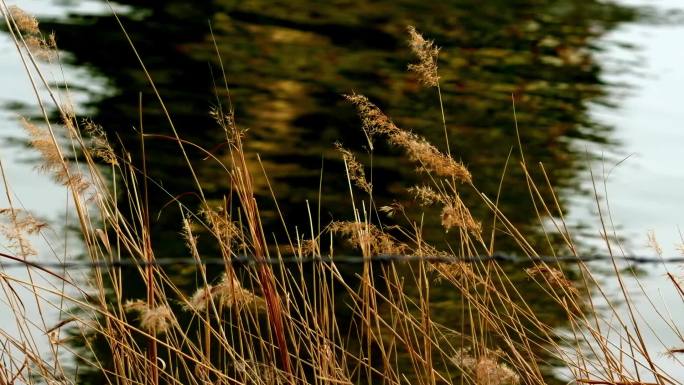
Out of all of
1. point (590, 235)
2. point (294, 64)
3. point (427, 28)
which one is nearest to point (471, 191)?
point (590, 235)

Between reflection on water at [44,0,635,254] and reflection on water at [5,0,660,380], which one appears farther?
reflection on water at [44,0,635,254]

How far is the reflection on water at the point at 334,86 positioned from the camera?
6029mm

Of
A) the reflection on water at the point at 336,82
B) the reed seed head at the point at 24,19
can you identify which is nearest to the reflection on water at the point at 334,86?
the reflection on water at the point at 336,82

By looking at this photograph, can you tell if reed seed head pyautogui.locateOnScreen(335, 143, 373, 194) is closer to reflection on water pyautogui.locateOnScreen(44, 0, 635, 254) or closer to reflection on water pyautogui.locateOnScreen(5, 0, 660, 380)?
reflection on water pyautogui.locateOnScreen(5, 0, 660, 380)

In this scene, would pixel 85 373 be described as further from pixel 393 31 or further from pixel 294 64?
pixel 393 31

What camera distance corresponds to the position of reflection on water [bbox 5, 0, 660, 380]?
6.03 meters

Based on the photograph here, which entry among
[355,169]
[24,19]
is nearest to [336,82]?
[355,169]

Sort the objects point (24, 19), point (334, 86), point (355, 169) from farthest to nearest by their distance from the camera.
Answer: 1. point (334, 86)
2. point (355, 169)
3. point (24, 19)

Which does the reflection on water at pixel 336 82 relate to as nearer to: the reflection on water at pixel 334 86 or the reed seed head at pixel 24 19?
the reflection on water at pixel 334 86

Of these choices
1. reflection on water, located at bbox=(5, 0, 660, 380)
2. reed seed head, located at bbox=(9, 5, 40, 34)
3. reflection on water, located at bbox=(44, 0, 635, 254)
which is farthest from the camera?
reflection on water, located at bbox=(44, 0, 635, 254)

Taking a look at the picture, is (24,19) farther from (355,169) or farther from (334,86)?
(334,86)

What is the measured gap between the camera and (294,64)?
8070 mm

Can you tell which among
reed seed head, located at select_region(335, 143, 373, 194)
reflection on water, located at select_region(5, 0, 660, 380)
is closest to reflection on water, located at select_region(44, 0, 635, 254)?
reflection on water, located at select_region(5, 0, 660, 380)

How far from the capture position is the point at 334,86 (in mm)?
7766
